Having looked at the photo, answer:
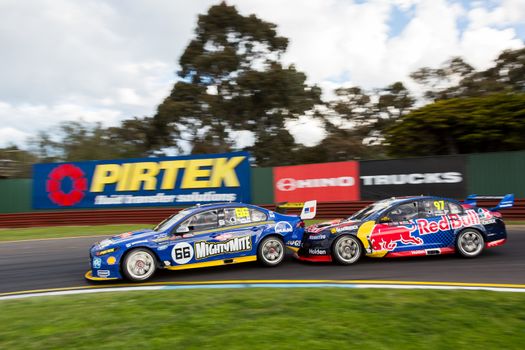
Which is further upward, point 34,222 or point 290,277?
point 34,222

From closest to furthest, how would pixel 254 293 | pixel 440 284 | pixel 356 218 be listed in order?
pixel 254 293, pixel 440 284, pixel 356 218

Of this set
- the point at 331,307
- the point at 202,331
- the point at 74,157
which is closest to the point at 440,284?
the point at 331,307

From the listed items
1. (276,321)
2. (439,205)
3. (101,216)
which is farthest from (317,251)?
(101,216)

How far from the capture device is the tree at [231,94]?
32781 millimetres

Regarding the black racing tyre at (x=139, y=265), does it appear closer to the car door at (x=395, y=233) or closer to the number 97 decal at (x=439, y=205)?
the car door at (x=395, y=233)

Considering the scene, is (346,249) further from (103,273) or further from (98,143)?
(98,143)

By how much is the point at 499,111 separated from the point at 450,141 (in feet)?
8.78

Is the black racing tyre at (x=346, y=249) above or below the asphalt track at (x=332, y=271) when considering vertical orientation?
above

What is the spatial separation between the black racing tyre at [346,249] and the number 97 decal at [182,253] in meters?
2.81

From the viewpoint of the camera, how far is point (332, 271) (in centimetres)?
833

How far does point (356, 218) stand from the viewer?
9.41 meters

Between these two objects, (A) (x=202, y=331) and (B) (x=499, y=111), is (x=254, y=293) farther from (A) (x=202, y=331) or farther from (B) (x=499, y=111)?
(B) (x=499, y=111)

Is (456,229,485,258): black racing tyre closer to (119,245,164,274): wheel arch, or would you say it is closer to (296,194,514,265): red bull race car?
(296,194,514,265): red bull race car

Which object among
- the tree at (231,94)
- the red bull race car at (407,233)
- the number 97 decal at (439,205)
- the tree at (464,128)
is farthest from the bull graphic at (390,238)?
the tree at (231,94)
